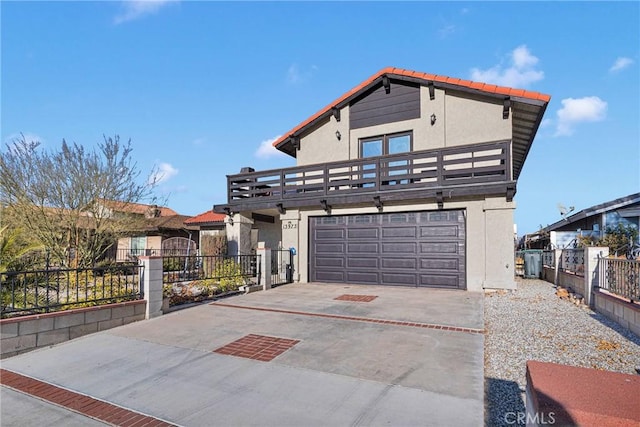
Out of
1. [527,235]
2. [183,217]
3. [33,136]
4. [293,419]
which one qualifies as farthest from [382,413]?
[527,235]

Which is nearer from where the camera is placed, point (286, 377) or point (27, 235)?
point (286, 377)

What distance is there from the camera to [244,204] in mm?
14695

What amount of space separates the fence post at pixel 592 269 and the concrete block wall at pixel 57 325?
1067 centimetres

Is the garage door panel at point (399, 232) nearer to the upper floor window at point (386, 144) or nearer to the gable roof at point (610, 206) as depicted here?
the upper floor window at point (386, 144)

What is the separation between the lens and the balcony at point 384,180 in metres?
11.1

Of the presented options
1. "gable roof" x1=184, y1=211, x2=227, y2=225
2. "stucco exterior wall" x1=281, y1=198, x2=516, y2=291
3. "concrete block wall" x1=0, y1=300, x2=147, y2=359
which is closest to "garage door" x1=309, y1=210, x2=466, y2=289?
"stucco exterior wall" x1=281, y1=198, x2=516, y2=291

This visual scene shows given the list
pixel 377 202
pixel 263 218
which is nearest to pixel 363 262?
pixel 377 202

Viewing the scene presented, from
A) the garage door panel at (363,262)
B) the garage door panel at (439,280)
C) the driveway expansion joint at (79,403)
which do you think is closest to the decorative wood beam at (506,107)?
the garage door panel at (439,280)

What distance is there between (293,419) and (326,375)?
1116 mm

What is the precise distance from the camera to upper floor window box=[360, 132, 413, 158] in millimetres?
13641

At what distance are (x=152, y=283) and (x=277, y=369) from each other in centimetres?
459

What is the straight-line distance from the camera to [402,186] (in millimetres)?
12344

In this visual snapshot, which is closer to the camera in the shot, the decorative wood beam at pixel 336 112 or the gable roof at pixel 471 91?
the gable roof at pixel 471 91

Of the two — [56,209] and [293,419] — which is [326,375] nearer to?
[293,419]
